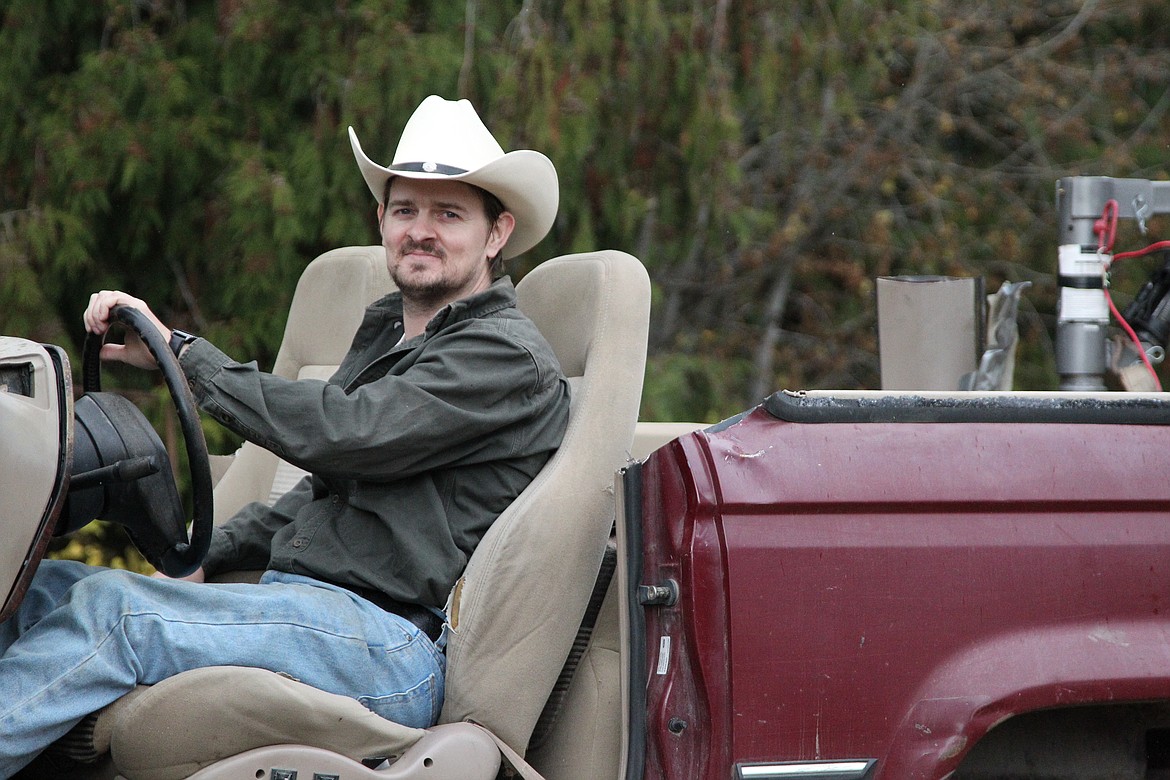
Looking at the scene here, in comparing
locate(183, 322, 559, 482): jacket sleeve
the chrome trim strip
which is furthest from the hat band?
the chrome trim strip

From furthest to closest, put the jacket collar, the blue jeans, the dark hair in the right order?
1. the dark hair
2. the jacket collar
3. the blue jeans

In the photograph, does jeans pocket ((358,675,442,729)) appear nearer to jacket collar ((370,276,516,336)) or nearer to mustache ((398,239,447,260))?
jacket collar ((370,276,516,336))

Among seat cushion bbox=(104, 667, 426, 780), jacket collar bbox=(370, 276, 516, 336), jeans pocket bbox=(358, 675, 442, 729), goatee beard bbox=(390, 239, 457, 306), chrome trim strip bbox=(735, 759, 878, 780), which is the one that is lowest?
chrome trim strip bbox=(735, 759, 878, 780)

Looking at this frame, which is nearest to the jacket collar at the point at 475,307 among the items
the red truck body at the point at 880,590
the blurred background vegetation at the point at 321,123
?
the red truck body at the point at 880,590

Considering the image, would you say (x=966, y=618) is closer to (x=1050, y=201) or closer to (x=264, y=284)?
(x=264, y=284)

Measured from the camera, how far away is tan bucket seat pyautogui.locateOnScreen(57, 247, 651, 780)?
7.04 ft

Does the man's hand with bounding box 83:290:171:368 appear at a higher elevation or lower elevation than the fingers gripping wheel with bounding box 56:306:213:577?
higher

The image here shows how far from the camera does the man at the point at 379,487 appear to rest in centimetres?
221

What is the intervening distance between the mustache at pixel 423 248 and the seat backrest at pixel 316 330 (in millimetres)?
720

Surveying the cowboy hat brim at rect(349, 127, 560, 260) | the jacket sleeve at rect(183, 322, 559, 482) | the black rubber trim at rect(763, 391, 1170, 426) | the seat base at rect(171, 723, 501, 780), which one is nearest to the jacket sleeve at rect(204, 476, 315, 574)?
the jacket sleeve at rect(183, 322, 559, 482)

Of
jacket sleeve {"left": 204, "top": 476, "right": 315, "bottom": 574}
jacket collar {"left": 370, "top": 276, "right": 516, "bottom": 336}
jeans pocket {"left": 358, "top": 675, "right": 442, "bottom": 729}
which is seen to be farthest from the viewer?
jacket sleeve {"left": 204, "top": 476, "right": 315, "bottom": 574}

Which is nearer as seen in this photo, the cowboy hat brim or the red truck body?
the red truck body

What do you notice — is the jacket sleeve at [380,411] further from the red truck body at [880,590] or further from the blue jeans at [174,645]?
the red truck body at [880,590]

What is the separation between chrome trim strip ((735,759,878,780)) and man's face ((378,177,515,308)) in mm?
1308
